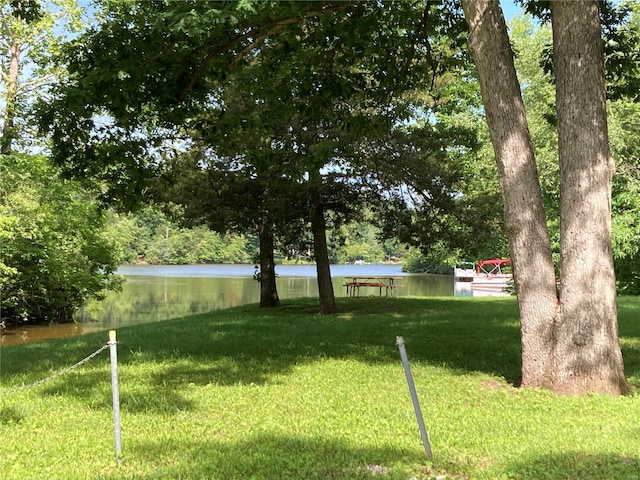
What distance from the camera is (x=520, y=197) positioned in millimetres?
7094

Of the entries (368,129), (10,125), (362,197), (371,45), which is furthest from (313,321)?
(10,125)

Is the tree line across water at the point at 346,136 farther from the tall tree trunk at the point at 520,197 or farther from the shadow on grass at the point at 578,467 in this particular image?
the shadow on grass at the point at 578,467

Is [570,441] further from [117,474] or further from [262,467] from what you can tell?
[117,474]

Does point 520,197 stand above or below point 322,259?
above

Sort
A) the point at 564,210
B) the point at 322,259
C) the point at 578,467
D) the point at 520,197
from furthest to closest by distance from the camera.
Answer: the point at 322,259 → the point at 520,197 → the point at 564,210 → the point at 578,467

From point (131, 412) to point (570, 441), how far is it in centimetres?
448

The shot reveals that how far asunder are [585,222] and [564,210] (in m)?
0.29

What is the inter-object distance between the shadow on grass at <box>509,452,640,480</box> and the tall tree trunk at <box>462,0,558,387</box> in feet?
7.86

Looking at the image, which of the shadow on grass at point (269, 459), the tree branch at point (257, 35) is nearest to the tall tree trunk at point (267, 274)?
the tree branch at point (257, 35)

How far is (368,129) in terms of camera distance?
36.7 feet

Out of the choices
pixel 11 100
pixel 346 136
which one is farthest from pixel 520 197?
pixel 11 100

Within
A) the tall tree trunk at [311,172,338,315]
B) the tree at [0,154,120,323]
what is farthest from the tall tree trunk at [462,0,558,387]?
the tree at [0,154,120,323]

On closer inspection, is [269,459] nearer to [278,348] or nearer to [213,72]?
[278,348]

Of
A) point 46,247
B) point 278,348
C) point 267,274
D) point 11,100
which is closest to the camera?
point 278,348
